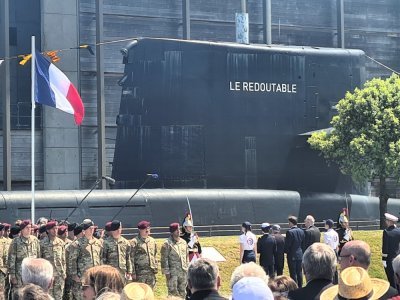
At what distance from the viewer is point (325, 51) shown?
24.6 metres

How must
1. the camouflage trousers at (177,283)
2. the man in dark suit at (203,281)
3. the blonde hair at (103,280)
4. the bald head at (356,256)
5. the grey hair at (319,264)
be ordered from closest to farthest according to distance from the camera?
the blonde hair at (103,280)
the man in dark suit at (203,281)
the grey hair at (319,264)
the bald head at (356,256)
the camouflage trousers at (177,283)

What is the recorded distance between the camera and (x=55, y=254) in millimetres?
14266

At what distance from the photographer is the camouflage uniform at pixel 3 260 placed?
1485cm

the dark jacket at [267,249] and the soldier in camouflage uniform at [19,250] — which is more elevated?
the soldier in camouflage uniform at [19,250]

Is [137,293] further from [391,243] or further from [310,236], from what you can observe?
[310,236]

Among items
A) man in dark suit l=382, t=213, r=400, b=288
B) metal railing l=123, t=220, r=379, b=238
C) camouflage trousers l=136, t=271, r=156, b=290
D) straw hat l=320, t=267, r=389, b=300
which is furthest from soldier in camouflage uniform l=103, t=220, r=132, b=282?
straw hat l=320, t=267, r=389, b=300

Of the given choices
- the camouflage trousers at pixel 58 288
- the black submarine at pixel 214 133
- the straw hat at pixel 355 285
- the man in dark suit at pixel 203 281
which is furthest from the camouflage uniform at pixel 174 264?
the straw hat at pixel 355 285

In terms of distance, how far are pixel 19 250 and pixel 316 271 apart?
27.9 feet

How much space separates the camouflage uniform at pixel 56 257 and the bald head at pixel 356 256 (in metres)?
8.29

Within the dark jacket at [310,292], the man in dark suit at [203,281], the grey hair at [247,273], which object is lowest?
the dark jacket at [310,292]

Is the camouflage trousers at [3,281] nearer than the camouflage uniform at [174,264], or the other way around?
the camouflage uniform at [174,264]

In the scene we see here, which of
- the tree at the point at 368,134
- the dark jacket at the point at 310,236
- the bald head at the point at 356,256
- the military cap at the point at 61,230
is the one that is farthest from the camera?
the tree at the point at 368,134

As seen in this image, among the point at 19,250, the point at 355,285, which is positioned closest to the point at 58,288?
the point at 19,250

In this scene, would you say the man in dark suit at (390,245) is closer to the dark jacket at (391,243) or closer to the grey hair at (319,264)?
the dark jacket at (391,243)
